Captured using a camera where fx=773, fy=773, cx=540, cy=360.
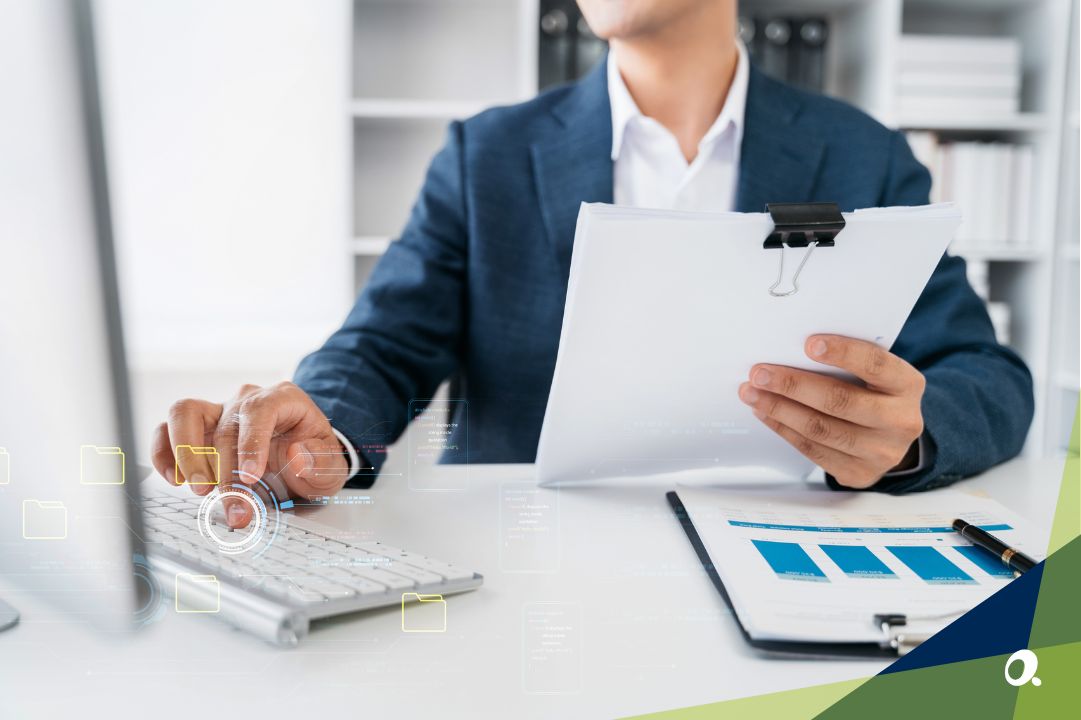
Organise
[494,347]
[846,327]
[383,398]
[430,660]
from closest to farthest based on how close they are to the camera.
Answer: [430,660]
[846,327]
[383,398]
[494,347]

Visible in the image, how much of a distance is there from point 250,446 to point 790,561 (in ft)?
1.06

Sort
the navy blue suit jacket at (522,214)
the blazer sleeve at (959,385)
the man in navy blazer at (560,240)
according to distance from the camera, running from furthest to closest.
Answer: the navy blue suit jacket at (522,214)
the man in navy blazer at (560,240)
the blazer sleeve at (959,385)

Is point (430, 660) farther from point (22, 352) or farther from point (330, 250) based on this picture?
point (330, 250)

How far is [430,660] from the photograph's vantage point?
372mm

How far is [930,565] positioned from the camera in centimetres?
45

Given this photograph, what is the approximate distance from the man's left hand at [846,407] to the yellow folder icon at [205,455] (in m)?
0.34

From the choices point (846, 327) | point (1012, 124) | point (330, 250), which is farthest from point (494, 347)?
point (1012, 124)

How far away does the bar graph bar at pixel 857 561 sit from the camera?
1.43ft

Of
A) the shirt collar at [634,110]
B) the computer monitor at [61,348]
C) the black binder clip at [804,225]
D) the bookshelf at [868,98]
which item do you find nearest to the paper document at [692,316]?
the black binder clip at [804,225]

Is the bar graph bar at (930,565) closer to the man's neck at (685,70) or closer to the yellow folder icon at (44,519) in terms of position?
the yellow folder icon at (44,519)

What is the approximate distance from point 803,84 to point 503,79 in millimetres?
673

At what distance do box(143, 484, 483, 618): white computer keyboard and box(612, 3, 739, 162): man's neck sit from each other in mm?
740

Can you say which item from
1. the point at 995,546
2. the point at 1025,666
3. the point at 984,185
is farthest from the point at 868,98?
the point at 1025,666

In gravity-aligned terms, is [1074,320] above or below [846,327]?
below
